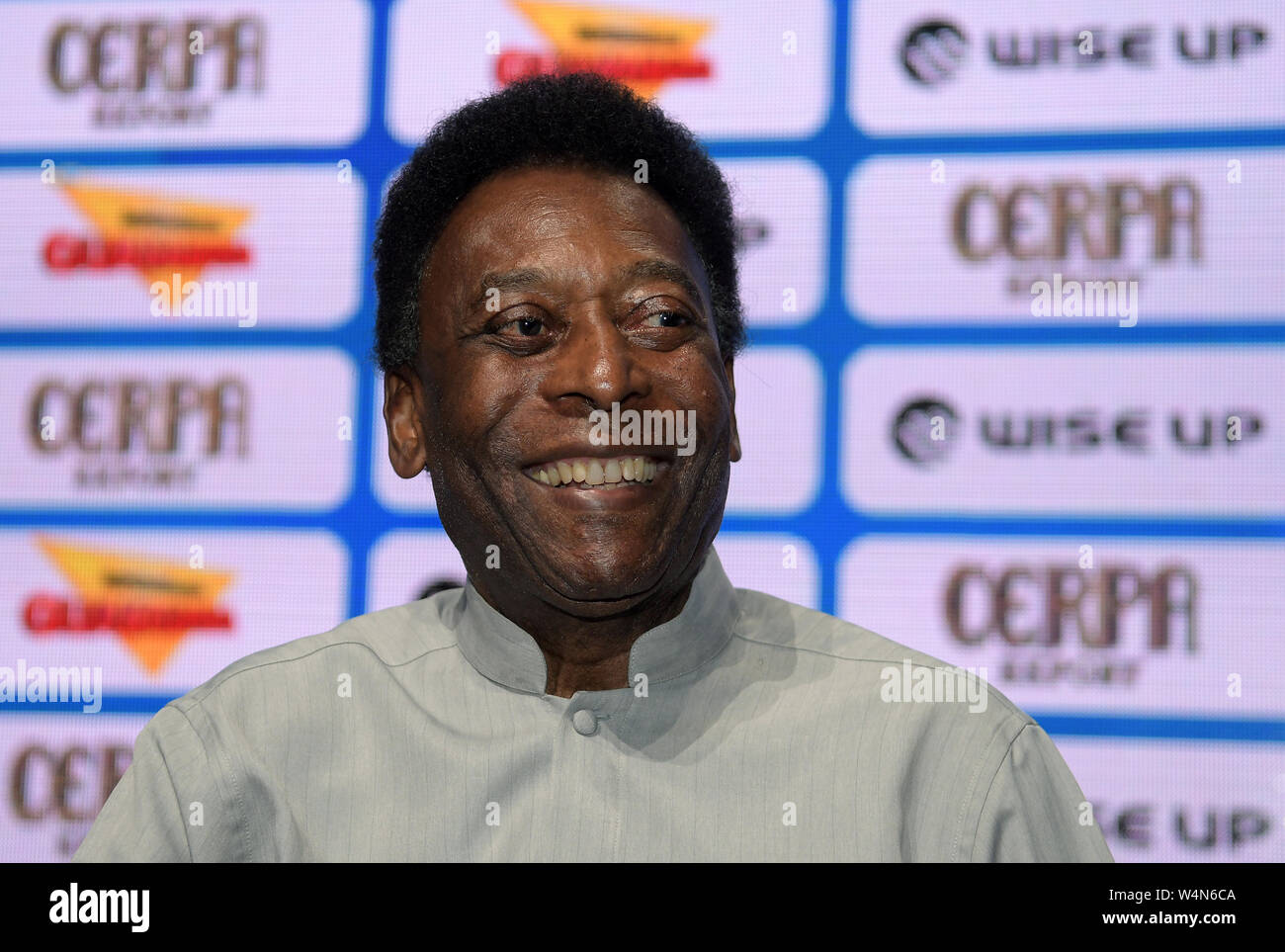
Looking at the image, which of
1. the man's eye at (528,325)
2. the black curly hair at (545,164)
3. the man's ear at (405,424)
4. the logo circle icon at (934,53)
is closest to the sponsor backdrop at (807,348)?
the logo circle icon at (934,53)

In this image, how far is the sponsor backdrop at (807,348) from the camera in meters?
1.95

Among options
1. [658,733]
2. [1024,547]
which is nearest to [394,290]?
[658,733]

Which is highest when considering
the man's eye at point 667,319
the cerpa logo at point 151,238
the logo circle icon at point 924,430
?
the cerpa logo at point 151,238

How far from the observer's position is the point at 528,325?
4.02ft

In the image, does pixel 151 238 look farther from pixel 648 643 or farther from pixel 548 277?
pixel 648 643

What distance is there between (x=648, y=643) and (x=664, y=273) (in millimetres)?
365

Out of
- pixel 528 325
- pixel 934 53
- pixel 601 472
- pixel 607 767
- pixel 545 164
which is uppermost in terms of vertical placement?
pixel 934 53

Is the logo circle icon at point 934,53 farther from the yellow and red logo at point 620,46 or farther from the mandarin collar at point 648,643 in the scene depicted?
the mandarin collar at point 648,643

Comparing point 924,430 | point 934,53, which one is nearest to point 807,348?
point 924,430

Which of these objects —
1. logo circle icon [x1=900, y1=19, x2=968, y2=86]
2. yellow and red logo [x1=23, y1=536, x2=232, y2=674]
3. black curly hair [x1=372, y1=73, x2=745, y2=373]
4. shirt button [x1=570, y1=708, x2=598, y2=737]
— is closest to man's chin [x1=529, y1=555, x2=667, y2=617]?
shirt button [x1=570, y1=708, x2=598, y2=737]

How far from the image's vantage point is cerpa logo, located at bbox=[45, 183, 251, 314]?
7.11 feet

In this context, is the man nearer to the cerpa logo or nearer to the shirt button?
the shirt button

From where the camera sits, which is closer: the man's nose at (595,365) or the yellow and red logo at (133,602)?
the man's nose at (595,365)
